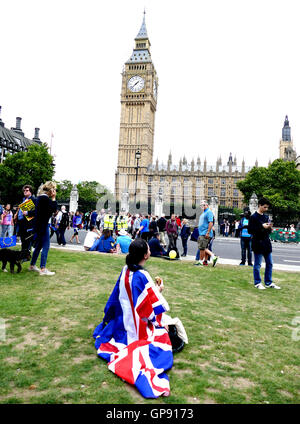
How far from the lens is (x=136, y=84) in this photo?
8606cm

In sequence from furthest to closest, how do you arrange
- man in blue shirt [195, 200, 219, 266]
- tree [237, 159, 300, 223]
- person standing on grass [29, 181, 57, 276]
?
tree [237, 159, 300, 223] < man in blue shirt [195, 200, 219, 266] < person standing on grass [29, 181, 57, 276]

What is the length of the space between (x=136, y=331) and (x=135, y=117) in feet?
290

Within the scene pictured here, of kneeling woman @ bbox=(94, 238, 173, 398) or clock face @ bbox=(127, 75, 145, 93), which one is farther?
clock face @ bbox=(127, 75, 145, 93)

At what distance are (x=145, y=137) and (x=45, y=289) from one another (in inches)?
3284

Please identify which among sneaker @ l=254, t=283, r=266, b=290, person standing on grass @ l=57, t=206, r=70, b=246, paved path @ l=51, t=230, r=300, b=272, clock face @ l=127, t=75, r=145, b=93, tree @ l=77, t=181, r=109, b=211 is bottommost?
paved path @ l=51, t=230, r=300, b=272

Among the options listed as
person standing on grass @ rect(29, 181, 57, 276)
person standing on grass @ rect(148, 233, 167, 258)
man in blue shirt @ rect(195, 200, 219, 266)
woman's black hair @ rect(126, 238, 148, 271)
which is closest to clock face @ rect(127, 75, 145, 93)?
person standing on grass @ rect(148, 233, 167, 258)

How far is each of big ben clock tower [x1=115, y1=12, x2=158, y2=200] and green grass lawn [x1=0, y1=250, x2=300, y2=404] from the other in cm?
7891

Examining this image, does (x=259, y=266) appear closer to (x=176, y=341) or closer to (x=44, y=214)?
(x=176, y=341)

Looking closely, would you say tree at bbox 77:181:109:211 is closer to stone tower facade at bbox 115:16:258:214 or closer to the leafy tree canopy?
the leafy tree canopy

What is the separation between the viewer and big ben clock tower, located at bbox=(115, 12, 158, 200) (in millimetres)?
85312

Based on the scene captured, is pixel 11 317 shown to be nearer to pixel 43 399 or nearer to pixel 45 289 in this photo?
pixel 45 289

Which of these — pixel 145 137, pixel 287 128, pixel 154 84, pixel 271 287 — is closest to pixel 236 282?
pixel 271 287

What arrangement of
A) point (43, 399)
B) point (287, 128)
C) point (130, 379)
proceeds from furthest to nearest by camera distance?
point (287, 128)
point (130, 379)
point (43, 399)
